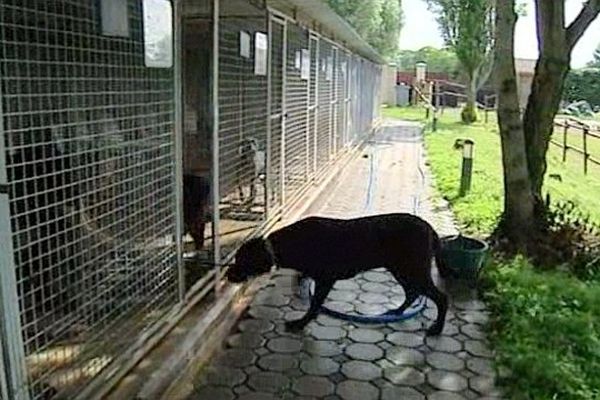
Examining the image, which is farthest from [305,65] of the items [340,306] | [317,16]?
[340,306]

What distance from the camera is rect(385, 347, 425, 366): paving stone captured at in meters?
3.16

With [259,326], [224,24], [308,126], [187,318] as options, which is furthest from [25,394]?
[308,126]

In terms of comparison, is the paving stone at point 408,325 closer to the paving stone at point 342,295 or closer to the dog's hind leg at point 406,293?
the dog's hind leg at point 406,293

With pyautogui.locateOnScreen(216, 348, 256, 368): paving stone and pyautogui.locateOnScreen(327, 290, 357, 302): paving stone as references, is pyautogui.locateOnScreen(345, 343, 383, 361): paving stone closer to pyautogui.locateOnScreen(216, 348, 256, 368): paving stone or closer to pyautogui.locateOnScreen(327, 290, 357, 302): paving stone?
pyautogui.locateOnScreen(216, 348, 256, 368): paving stone

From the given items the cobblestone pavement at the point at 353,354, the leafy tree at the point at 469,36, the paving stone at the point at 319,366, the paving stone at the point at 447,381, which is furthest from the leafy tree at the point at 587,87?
the paving stone at the point at 319,366

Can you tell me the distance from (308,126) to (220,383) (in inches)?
174

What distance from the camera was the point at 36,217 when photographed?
2.16 metres

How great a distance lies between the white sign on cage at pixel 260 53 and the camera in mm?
4406

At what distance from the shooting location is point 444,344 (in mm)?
3391

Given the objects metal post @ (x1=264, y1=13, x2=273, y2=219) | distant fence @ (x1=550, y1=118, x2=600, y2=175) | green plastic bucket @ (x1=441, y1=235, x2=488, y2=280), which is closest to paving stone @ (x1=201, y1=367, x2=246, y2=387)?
green plastic bucket @ (x1=441, y1=235, x2=488, y2=280)

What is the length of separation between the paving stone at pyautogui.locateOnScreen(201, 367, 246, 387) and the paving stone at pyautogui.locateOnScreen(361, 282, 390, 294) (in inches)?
57.3

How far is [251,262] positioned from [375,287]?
116 centimetres

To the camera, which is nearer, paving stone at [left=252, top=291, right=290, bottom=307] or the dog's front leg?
the dog's front leg

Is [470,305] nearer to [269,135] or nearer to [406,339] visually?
[406,339]
